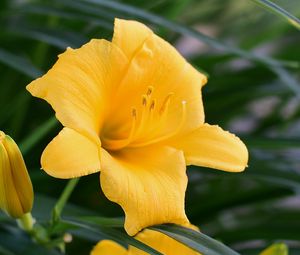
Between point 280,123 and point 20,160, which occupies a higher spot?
point 20,160

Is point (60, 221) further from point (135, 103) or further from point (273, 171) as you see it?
point (273, 171)

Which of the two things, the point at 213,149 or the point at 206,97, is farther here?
the point at 206,97

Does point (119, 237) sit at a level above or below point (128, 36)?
below

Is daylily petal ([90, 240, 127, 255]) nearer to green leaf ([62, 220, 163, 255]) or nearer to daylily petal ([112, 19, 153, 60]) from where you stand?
green leaf ([62, 220, 163, 255])

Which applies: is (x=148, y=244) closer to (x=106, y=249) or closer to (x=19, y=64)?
(x=106, y=249)

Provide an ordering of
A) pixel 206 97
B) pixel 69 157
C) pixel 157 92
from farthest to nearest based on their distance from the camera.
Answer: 1. pixel 206 97
2. pixel 157 92
3. pixel 69 157

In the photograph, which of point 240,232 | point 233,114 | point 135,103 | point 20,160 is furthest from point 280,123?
point 20,160

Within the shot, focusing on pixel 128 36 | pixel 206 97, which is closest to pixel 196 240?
pixel 128 36

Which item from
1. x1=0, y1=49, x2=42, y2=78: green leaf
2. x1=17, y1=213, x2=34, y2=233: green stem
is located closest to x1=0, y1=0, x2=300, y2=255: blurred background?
x1=0, y1=49, x2=42, y2=78: green leaf
